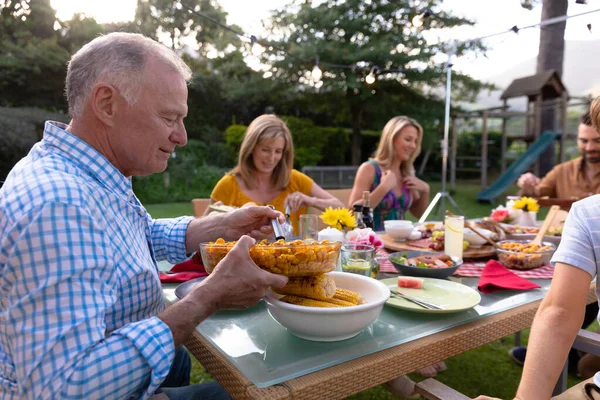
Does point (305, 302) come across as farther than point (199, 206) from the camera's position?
No

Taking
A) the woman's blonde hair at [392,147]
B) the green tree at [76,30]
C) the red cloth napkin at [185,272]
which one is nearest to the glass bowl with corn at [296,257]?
the red cloth napkin at [185,272]

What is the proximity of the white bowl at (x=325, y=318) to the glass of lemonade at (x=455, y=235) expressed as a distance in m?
0.96

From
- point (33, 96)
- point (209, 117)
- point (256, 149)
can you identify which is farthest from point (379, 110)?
point (256, 149)

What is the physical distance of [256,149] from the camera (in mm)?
2996

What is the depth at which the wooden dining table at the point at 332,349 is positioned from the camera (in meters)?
0.91

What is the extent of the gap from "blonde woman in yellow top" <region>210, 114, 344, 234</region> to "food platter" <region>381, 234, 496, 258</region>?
2.56 feet

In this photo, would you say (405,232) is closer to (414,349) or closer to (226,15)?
(414,349)

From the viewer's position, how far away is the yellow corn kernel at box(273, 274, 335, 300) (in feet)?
3.30

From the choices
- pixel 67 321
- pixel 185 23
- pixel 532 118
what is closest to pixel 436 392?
pixel 67 321

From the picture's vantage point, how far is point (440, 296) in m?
1.37

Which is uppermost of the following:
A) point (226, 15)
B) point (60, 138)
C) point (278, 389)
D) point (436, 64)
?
point (226, 15)

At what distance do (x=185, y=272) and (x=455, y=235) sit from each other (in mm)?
1232

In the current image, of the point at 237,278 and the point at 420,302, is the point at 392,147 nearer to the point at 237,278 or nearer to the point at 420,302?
the point at 420,302

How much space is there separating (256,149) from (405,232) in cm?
127
